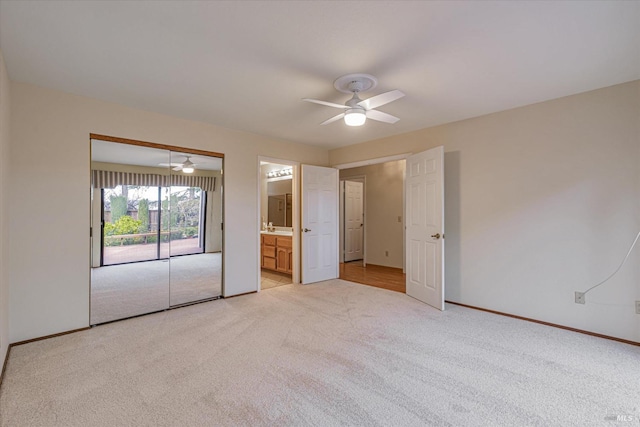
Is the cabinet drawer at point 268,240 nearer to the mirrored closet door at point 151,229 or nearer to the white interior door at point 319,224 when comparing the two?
the white interior door at point 319,224

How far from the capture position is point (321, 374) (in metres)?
2.23

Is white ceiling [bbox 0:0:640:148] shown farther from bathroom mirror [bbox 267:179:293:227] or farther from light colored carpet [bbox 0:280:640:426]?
bathroom mirror [bbox 267:179:293:227]

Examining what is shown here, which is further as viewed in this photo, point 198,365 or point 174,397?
point 198,365

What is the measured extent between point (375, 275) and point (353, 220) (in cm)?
202

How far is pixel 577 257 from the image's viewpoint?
3.06 m

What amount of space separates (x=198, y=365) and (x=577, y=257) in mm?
3824

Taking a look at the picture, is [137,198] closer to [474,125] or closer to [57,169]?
[57,169]

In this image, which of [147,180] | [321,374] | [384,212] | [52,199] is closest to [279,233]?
[384,212]

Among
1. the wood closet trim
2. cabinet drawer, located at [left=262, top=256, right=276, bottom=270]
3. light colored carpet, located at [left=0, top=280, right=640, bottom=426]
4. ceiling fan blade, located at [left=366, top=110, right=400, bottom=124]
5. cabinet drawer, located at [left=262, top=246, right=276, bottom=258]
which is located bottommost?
light colored carpet, located at [left=0, top=280, right=640, bottom=426]

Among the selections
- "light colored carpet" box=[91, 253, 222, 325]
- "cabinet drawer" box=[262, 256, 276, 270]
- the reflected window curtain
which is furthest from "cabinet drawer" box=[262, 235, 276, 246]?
the reflected window curtain

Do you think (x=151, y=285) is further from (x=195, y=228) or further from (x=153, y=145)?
(x=153, y=145)

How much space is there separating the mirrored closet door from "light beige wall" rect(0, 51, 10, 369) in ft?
2.22

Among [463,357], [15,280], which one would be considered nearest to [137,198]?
[15,280]

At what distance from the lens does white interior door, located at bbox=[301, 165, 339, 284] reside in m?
5.13
